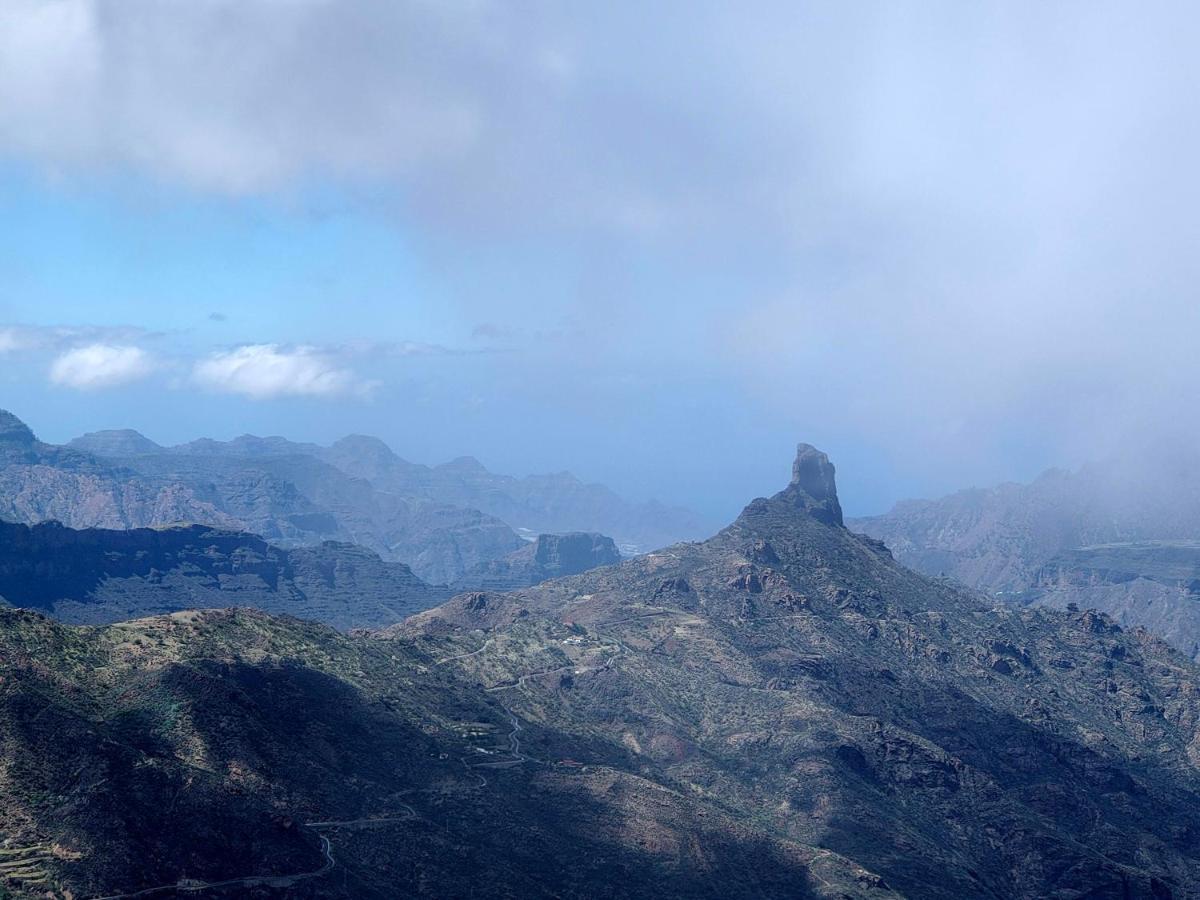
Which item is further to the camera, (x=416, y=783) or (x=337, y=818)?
(x=416, y=783)

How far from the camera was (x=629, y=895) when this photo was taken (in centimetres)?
15362

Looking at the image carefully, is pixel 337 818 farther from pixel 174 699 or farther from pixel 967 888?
pixel 967 888

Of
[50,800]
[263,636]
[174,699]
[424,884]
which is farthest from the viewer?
[263,636]

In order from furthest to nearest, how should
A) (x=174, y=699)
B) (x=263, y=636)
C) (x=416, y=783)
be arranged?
(x=263, y=636)
(x=416, y=783)
(x=174, y=699)

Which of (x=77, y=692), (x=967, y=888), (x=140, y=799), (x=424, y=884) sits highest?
(x=77, y=692)

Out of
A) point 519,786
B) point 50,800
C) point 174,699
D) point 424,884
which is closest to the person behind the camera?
point 50,800

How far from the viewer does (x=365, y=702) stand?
18662 cm

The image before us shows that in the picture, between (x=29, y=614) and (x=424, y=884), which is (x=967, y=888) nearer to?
(x=424, y=884)

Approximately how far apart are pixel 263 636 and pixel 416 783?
43592mm

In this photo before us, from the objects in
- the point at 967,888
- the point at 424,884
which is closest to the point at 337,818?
the point at 424,884

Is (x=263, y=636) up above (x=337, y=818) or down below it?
above

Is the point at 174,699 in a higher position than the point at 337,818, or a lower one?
higher

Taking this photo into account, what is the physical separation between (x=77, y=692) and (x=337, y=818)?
3503cm

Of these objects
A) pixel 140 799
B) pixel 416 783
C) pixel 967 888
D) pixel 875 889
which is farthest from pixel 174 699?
pixel 967 888
